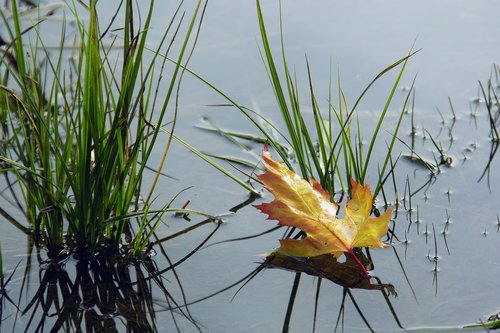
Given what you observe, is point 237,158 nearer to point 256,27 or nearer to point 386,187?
point 386,187

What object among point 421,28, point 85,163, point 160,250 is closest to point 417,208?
point 160,250

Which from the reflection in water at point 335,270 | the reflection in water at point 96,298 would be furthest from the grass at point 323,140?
the reflection in water at point 96,298

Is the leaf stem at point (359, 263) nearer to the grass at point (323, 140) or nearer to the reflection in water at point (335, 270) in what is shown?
the reflection in water at point (335, 270)

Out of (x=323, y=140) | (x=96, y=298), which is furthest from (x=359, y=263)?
(x=96, y=298)

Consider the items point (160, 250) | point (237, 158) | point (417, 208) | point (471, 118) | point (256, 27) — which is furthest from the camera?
point (256, 27)

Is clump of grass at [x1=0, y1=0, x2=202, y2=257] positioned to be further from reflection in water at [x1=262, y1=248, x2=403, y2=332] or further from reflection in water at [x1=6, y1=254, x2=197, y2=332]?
reflection in water at [x1=262, y1=248, x2=403, y2=332]

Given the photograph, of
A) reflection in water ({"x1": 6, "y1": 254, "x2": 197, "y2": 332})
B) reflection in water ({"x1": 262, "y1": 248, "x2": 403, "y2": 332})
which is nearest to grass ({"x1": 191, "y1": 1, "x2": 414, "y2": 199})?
reflection in water ({"x1": 262, "y1": 248, "x2": 403, "y2": 332})

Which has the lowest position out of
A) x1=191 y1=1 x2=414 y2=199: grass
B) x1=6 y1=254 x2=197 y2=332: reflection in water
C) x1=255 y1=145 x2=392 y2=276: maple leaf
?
x1=6 y1=254 x2=197 y2=332: reflection in water
